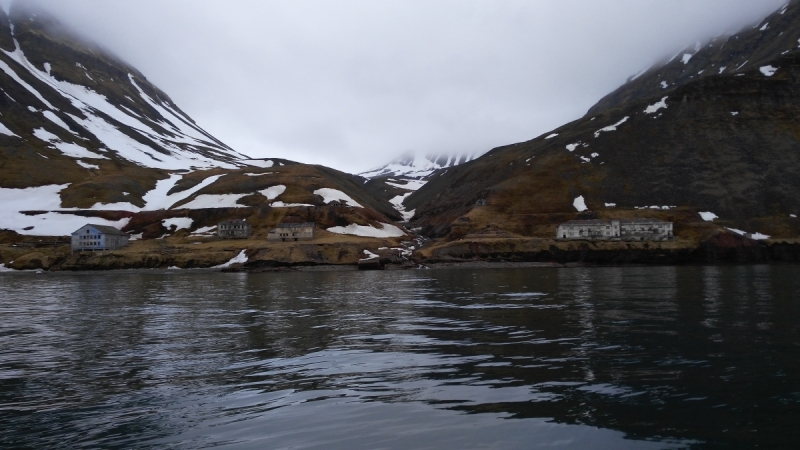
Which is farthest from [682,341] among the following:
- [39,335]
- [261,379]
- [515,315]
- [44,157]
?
[44,157]

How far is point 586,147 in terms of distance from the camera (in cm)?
15925

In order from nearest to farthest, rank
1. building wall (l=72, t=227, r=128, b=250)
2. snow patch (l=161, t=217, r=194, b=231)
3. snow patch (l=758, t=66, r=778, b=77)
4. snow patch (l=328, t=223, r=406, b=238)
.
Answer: building wall (l=72, t=227, r=128, b=250) < snow patch (l=328, t=223, r=406, b=238) < snow patch (l=161, t=217, r=194, b=231) < snow patch (l=758, t=66, r=778, b=77)

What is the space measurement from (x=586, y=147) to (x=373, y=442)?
160216mm

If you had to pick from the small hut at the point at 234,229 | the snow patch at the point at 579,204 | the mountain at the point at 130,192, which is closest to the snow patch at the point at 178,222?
the mountain at the point at 130,192

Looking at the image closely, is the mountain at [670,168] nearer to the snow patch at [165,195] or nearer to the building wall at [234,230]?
the building wall at [234,230]

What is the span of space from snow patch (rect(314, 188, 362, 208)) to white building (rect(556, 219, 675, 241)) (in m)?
61.9

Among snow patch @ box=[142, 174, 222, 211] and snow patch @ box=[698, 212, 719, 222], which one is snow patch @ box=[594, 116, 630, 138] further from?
snow patch @ box=[142, 174, 222, 211]

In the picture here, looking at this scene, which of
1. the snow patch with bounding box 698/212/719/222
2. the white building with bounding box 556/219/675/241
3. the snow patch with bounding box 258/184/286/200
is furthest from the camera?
the snow patch with bounding box 258/184/286/200

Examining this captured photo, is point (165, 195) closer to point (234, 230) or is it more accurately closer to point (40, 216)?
point (40, 216)

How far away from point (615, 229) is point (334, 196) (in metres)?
80.4

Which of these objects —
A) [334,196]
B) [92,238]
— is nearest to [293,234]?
[334,196]

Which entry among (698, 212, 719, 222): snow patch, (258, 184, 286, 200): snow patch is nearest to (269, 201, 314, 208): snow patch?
(258, 184, 286, 200): snow patch

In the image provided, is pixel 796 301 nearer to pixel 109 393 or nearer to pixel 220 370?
pixel 220 370

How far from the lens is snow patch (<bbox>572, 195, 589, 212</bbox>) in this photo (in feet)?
437
